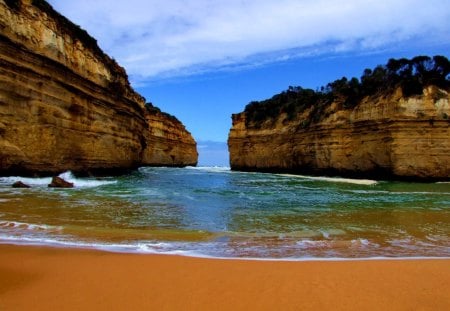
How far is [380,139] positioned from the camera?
2678cm

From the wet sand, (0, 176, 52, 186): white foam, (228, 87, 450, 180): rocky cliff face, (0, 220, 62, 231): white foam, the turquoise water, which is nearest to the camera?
the wet sand

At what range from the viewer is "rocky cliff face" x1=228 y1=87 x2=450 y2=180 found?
24.7 meters

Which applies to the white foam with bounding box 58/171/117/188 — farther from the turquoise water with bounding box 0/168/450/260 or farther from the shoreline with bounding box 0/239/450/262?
the shoreline with bounding box 0/239/450/262

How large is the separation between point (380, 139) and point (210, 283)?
2547 centimetres

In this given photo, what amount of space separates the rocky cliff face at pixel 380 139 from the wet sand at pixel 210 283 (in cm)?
2227

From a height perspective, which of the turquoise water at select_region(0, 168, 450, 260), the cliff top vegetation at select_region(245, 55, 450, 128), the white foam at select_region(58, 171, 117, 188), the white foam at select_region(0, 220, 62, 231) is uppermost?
the cliff top vegetation at select_region(245, 55, 450, 128)

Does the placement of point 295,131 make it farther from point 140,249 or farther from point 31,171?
point 140,249

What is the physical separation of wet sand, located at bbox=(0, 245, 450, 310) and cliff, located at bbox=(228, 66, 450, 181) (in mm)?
22329

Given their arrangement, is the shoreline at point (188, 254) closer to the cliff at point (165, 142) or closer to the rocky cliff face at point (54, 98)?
the rocky cliff face at point (54, 98)

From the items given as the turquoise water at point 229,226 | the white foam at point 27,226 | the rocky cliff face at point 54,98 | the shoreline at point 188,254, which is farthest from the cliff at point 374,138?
the white foam at point 27,226

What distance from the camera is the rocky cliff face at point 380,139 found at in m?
24.7

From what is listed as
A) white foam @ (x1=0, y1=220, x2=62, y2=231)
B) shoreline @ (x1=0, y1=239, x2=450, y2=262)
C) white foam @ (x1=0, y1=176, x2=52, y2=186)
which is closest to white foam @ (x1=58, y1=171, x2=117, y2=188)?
white foam @ (x1=0, y1=176, x2=52, y2=186)

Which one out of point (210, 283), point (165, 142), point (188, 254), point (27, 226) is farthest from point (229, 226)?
point (165, 142)

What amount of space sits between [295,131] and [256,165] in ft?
32.6
